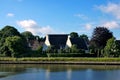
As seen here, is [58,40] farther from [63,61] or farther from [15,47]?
[63,61]

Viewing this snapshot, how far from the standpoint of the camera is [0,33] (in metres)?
86.1

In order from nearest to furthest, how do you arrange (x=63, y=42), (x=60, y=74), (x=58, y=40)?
(x=60, y=74), (x=58, y=40), (x=63, y=42)

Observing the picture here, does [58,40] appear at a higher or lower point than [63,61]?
higher

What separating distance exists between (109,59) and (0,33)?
32.8 m

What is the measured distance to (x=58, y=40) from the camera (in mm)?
94938

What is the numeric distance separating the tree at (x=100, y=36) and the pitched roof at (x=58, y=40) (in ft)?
32.5

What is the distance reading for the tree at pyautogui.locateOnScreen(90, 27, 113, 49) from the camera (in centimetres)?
8738

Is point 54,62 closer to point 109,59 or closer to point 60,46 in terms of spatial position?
point 109,59

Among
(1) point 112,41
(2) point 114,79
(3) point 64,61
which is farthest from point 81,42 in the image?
(2) point 114,79

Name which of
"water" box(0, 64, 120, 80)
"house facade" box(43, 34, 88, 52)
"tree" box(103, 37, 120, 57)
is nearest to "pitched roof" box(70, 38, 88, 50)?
"house facade" box(43, 34, 88, 52)

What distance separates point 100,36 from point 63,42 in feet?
40.4

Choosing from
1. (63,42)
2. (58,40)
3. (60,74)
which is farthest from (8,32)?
(60,74)

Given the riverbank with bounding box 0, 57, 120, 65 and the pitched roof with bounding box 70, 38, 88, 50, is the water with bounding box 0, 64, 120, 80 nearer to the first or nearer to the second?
the riverbank with bounding box 0, 57, 120, 65

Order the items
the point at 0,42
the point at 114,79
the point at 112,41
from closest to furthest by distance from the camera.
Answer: the point at 114,79
the point at 112,41
the point at 0,42
